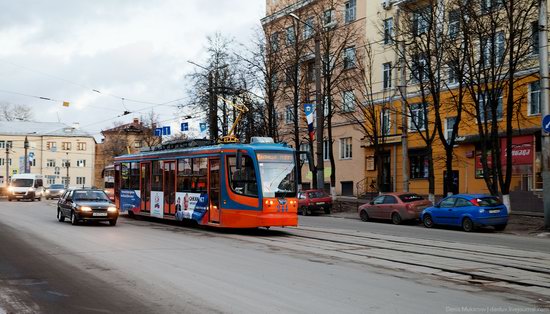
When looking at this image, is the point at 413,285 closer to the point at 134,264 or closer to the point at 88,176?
the point at 134,264

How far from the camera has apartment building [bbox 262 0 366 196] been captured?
36.2 metres

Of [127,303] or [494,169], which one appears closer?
[127,303]

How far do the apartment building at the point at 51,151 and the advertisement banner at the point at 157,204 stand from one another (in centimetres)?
7643

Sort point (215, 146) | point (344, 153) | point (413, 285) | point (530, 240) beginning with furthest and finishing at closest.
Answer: point (344, 153)
point (215, 146)
point (530, 240)
point (413, 285)

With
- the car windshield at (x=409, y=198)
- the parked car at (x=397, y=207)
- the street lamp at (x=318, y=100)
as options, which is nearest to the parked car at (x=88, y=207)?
the street lamp at (x=318, y=100)

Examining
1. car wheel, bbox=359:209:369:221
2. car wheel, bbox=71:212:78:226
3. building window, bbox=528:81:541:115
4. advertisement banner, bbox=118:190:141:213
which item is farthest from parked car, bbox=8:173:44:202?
building window, bbox=528:81:541:115

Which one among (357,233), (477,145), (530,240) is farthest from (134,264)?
(477,145)

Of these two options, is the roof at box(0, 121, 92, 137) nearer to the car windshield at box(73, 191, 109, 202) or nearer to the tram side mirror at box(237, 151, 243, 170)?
the car windshield at box(73, 191, 109, 202)

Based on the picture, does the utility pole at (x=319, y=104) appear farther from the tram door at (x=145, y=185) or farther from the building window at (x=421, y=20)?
the tram door at (x=145, y=185)

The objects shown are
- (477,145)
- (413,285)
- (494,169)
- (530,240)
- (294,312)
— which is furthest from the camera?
(477,145)

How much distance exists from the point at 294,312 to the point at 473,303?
2.63 m

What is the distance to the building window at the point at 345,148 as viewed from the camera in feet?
144

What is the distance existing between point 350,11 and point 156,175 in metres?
26.1

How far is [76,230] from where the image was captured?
18.8m
